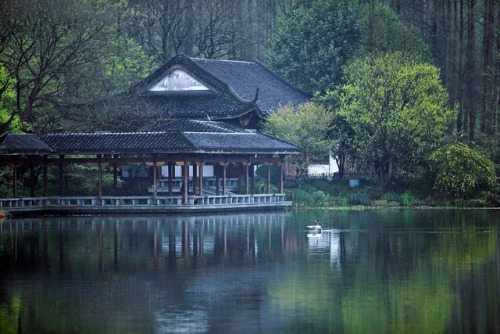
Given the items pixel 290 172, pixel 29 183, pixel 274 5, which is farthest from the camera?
pixel 274 5

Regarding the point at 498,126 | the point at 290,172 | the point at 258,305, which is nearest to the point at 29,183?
the point at 290,172

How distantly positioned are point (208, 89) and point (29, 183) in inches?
607

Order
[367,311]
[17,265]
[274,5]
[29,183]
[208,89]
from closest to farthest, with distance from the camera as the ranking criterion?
[367,311] → [17,265] → [29,183] → [208,89] → [274,5]

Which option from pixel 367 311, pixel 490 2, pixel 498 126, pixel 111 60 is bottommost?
pixel 367 311

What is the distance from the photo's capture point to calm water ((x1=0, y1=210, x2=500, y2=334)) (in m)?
19.5

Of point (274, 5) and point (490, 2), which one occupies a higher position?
point (274, 5)

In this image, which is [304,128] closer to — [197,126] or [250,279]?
[197,126]

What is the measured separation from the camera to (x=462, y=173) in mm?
56312

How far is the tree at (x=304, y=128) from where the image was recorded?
6462 cm

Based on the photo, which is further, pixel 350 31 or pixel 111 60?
pixel 350 31

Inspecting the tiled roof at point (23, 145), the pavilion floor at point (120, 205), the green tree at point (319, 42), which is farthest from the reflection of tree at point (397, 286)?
the green tree at point (319, 42)

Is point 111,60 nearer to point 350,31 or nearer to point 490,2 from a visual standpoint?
point 350,31

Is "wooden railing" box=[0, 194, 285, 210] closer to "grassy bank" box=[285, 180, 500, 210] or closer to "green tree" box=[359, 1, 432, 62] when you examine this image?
"grassy bank" box=[285, 180, 500, 210]

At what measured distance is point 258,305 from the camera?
2128 centimetres
